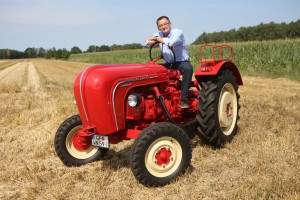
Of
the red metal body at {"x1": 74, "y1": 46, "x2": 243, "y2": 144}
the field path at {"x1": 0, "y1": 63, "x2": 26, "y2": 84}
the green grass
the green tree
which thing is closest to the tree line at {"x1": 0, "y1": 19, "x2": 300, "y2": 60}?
the green grass

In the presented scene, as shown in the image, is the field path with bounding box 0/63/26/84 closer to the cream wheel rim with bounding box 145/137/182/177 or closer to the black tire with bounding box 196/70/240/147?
the black tire with bounding box 196/70/240/147

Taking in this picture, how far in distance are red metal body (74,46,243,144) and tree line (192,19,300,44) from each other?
3300cm

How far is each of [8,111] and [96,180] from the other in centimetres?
496

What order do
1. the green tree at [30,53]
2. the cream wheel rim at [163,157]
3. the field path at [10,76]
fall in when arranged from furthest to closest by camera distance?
the green tree at [30,53]
the field path at [10,76]
the cream wheel rim at [163,157]

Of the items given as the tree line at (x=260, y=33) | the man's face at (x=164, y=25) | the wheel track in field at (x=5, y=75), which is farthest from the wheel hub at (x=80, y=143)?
the tree line at (x=260, y=33)

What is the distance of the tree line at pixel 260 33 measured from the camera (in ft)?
129

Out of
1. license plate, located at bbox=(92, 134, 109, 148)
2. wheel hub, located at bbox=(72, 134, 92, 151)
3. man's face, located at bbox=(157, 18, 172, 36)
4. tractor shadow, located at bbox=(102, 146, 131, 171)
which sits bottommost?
tractor shadow, located at bbox=(102, 146, 131, 171)

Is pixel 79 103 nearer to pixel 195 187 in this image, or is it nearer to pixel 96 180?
pixel 96 180

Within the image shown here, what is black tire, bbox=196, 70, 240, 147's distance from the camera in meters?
4.56

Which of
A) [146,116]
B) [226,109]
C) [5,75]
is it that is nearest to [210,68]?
[226,109]

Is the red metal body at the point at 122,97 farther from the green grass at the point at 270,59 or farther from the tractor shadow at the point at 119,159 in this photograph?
the green grass at the point at 270,59

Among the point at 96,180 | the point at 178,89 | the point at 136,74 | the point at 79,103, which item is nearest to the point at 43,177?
the point at 96,180

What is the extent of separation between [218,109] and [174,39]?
1.27m

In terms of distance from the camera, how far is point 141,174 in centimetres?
360
